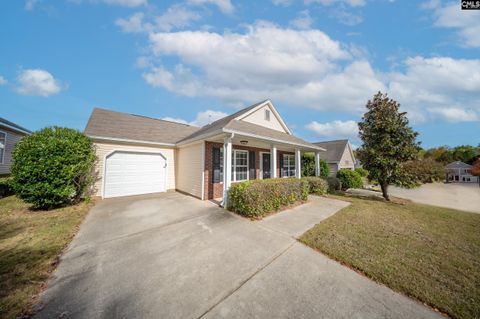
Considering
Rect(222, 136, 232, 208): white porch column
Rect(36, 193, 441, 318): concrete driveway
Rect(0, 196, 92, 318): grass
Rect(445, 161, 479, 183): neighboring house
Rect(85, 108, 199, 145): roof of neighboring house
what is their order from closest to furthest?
Rect(36, 193, 441, 318): concrete driveway, Rect(0, 196, 92, 318): grass, Rect(222, 136, 232, 208): white porch column, Rect(85, 108, 199, 145): roof of neighboring house, Rect(445, 161, 479, 183): neighboring house

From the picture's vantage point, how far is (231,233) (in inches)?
186

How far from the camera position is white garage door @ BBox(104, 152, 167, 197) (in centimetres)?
899

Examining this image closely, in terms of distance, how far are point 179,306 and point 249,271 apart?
4.10 feet

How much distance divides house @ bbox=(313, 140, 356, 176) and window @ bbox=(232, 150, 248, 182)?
54.7ft

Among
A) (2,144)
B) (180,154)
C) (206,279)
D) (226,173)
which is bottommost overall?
(206,279)

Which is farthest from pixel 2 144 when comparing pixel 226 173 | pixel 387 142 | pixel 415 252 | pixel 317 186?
pixel 387 142

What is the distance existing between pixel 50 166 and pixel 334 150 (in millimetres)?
28207

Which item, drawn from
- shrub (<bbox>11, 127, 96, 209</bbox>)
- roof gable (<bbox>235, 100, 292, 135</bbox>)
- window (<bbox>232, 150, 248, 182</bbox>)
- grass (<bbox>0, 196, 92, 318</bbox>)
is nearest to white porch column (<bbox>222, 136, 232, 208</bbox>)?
window (<bbox>232, 150, 248, 182</bbox>)

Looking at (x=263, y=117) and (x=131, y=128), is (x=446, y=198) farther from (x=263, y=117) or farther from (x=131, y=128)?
(x=131, y=128)

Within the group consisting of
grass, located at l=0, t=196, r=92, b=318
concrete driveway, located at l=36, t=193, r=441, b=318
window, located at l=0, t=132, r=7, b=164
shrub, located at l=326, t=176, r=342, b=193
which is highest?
window, located at l=0, t=132, r=7, b=164

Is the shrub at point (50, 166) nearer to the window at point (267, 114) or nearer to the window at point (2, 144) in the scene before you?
the window at point (2, 144)

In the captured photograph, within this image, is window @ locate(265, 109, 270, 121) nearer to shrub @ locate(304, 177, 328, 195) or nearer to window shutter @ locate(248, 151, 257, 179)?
window shutter @ locate(248, 151, 257, 179)

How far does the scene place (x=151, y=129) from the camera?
456 inches

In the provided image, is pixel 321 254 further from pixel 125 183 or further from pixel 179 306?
pixel 125 183
